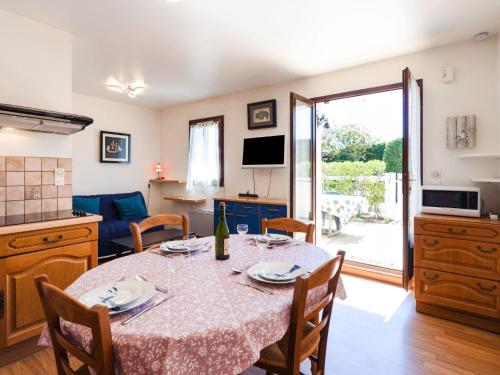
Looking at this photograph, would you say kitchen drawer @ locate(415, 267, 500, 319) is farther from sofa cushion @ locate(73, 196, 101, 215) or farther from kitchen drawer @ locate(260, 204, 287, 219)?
sofa cushion @ locate(73, 196, 101, 215)

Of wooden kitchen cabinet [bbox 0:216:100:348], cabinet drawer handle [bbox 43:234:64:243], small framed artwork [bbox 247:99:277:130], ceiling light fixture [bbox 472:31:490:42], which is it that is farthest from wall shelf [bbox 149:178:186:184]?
ceiling light fixture [bbox 472:31:490:42]

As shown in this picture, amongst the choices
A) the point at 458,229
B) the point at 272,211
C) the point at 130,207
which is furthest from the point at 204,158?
the point at 458,229

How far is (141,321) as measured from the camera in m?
0.84

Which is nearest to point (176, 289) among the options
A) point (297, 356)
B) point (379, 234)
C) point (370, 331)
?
point (297, 356)

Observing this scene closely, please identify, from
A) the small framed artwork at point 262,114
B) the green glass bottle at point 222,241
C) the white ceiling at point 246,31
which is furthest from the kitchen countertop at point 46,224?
the small framed artwork at point 262,114

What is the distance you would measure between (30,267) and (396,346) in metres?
2.56

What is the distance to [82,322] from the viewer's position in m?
0.76

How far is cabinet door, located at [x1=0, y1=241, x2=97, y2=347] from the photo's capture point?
5.86 ft

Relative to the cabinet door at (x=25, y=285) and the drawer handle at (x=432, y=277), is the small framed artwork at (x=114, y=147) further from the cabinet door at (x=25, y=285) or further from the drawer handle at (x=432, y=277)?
the drawer handle at (x=432, y=277)

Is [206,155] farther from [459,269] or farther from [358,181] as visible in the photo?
[459,269]

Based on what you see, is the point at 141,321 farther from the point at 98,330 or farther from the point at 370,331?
the point at 370,331

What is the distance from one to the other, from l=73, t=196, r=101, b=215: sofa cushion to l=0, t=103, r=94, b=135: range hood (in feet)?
6.00

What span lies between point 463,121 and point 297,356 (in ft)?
9.10

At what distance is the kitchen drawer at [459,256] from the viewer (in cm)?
212
